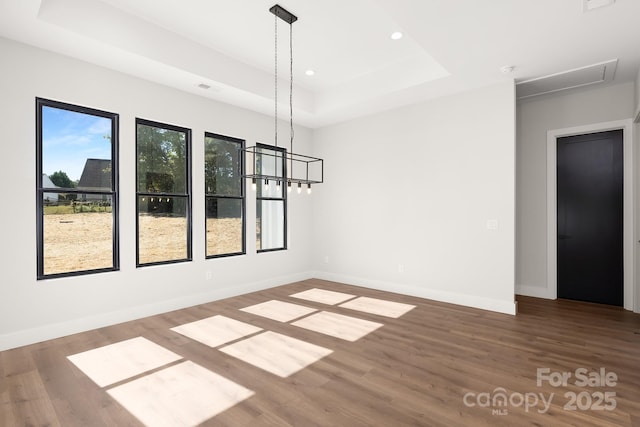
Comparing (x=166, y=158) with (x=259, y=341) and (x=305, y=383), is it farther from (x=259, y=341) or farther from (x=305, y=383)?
(x=305, y=383)

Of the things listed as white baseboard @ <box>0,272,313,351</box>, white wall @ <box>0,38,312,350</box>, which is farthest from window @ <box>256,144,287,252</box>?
white baseboard @ <box>0,272,313,351</box>

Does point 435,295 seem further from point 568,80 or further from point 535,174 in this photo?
point 568,80

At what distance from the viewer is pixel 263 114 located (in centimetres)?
556

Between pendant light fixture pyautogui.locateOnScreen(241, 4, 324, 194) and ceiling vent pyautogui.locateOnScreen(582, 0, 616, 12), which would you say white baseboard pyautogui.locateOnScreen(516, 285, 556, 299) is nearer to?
pendant light fixture pyautogui.locateOnScreen(241, 4, 324, 194)

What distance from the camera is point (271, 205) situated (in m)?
5.89

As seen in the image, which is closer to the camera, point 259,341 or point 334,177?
point 259,341

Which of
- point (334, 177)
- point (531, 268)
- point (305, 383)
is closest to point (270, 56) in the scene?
point (334, 177)

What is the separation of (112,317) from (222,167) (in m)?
2.48

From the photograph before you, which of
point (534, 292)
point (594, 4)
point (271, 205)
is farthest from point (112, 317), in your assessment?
point (534, 292)

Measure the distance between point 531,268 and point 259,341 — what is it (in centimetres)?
429

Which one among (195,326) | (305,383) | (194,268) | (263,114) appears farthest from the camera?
(263,114)

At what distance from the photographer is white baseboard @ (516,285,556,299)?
4.89 meters

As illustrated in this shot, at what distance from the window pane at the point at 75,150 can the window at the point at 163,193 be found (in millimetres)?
374

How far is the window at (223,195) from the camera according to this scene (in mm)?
4898
